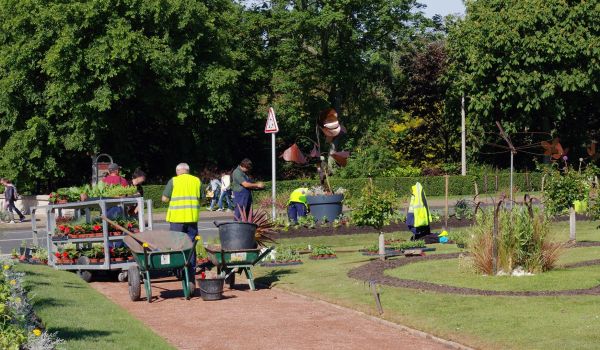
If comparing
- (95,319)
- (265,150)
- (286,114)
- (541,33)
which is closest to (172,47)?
(286,114)

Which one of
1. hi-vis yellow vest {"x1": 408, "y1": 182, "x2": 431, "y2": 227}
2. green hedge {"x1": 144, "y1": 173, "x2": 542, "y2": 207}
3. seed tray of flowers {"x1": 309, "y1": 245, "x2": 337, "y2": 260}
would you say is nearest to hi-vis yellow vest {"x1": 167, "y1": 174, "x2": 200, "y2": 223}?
seed tray of flowers {"x1": 309, "y1": 245, "x2": 337, "y2": 260}

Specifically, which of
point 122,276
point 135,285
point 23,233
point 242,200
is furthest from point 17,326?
point 23,233

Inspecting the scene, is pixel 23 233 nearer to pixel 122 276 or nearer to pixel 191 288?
pixel 122 276

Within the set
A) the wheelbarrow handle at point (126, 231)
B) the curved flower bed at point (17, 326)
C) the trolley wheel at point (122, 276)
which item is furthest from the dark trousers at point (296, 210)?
the curved flower bed at point (17, 326)

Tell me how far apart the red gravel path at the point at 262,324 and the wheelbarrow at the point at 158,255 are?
9.6 inches

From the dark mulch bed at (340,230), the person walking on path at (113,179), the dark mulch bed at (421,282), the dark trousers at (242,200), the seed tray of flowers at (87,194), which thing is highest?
the person walking on path at (113,179)

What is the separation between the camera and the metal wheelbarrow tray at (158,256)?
48.4ft

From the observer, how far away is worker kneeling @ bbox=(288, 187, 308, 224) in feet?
91.0

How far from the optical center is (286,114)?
176ft

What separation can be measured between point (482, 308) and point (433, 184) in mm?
36489

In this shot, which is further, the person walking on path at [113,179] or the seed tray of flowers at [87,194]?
the person walking on path at [113,179]

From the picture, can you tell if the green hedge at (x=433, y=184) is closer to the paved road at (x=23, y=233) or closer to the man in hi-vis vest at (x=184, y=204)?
the paved road at (x=23, y=233)

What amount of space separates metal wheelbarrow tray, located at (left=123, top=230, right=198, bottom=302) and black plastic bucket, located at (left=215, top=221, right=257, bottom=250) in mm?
769

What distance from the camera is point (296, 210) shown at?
28.0 meters
